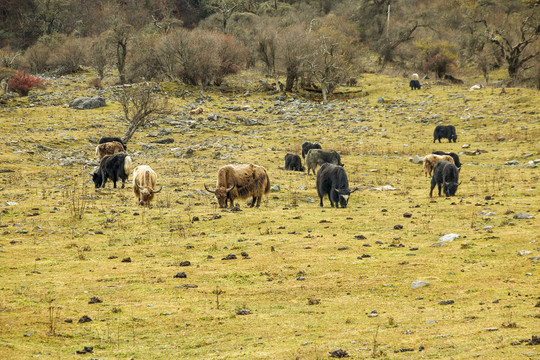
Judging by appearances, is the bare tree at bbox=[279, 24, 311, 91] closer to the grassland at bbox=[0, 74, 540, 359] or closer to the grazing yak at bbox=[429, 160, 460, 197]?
the grassland at bbox=[0, 74, 540, 359]

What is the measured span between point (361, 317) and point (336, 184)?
1194 centimetres

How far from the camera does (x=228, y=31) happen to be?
8725 cm

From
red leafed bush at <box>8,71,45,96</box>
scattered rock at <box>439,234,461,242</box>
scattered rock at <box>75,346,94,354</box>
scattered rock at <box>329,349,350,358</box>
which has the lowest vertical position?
scattered rock at <box>75,346,94,354</box>

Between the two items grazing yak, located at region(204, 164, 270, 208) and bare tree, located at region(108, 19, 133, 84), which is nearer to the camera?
grazing yak, located at region(204, 164, 270, 208)

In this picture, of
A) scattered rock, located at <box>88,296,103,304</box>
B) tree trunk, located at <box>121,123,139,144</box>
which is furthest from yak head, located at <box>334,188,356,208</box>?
tree trunk, located at <box>121,123,139,144</box>

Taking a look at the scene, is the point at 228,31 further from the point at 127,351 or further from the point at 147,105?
the point at 127,351

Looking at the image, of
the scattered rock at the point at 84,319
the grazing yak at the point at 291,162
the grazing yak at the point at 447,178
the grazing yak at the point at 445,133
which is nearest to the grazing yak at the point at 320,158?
the grazing yak at the point at 291,162

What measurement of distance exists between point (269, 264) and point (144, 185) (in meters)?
10.0

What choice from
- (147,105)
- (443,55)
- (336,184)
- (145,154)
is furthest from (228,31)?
(336,184)

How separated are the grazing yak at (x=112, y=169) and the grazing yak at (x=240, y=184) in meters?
6.44

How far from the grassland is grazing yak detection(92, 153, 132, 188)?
91 centimetres

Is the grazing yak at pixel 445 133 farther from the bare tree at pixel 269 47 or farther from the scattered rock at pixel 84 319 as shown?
the scattered rock at pixel 84 319

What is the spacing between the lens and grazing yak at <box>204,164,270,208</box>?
19844 mm

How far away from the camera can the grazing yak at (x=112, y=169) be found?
79.7 feet
